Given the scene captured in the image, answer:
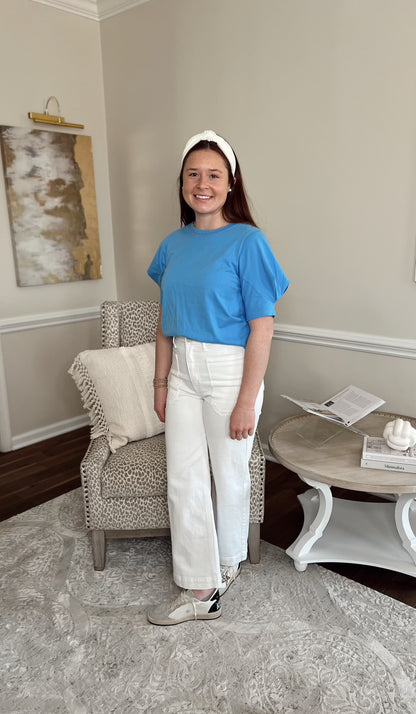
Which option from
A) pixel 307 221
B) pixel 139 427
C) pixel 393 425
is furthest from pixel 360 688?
pixel 307 221

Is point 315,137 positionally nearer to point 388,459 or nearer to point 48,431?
point 388,459

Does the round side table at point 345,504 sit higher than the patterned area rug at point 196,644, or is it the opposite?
the round side table at point 345,504

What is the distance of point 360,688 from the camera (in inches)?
56.1

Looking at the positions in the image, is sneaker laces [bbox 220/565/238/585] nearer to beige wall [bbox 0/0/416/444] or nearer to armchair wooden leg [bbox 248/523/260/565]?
armchair wooden leg [bbox 248/523/260/565]

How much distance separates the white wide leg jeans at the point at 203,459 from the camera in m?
1.59

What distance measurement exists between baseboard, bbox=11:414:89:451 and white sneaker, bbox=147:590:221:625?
67.7 inches

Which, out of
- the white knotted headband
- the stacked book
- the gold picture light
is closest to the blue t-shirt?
the white knotted headband

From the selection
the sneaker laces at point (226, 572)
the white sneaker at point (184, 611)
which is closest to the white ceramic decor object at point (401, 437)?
the sneaker laces at point (226, 572)

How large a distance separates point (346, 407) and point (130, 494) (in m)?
0.88

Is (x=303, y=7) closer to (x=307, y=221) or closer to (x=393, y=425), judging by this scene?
(x=307, y=221)

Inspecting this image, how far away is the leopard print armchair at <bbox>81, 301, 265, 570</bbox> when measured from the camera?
1.87 meters

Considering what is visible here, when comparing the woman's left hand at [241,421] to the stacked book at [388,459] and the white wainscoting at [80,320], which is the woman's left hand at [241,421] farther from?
the white wainscoting at [80,320]

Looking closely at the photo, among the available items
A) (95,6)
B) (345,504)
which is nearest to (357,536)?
(345,504)

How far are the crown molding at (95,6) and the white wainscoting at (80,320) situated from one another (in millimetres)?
1734
